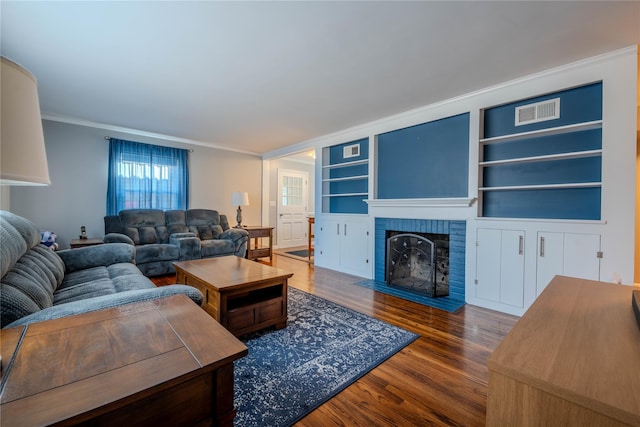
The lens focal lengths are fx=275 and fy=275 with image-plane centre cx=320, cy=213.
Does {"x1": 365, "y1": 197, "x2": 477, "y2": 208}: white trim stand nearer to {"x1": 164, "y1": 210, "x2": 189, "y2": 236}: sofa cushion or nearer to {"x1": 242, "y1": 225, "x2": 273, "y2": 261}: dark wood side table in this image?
{"x1": 242, "y1": 225, "x2": 273, "y2": 261}: dark wood side table

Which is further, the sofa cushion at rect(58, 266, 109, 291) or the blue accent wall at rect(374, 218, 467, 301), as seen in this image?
the blue accent wall at rect(374, 218, 467, 301)

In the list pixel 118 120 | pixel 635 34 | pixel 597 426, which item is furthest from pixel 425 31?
pixel 118 120

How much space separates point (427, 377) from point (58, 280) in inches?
112

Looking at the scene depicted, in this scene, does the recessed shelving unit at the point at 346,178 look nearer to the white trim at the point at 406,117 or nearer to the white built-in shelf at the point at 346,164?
the white built-in shelf at the point at 346,164

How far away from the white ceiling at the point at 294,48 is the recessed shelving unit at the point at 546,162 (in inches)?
17.5

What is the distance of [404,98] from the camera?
11.0 feet

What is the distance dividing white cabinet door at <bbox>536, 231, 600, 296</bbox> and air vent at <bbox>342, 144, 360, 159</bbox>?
9.08ft

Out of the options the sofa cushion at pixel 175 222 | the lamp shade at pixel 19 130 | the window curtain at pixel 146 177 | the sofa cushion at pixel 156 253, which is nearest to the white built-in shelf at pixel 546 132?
the lamp shade at pixel 19 130

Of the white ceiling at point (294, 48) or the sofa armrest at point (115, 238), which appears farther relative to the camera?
the sofa armrest at point (115, 238)

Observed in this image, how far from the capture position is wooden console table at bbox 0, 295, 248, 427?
2.09 feet

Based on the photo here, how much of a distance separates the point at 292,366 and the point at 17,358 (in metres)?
1.47

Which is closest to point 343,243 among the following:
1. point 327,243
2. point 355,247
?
point 355,247

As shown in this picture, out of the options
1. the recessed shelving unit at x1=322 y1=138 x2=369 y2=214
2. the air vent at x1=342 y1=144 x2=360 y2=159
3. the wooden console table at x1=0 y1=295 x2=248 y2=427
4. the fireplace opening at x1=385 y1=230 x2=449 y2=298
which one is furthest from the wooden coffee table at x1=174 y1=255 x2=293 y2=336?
the air vent at x1=342 y1=144 x2=360 y2=159

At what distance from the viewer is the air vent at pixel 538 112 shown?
8.81 ft
